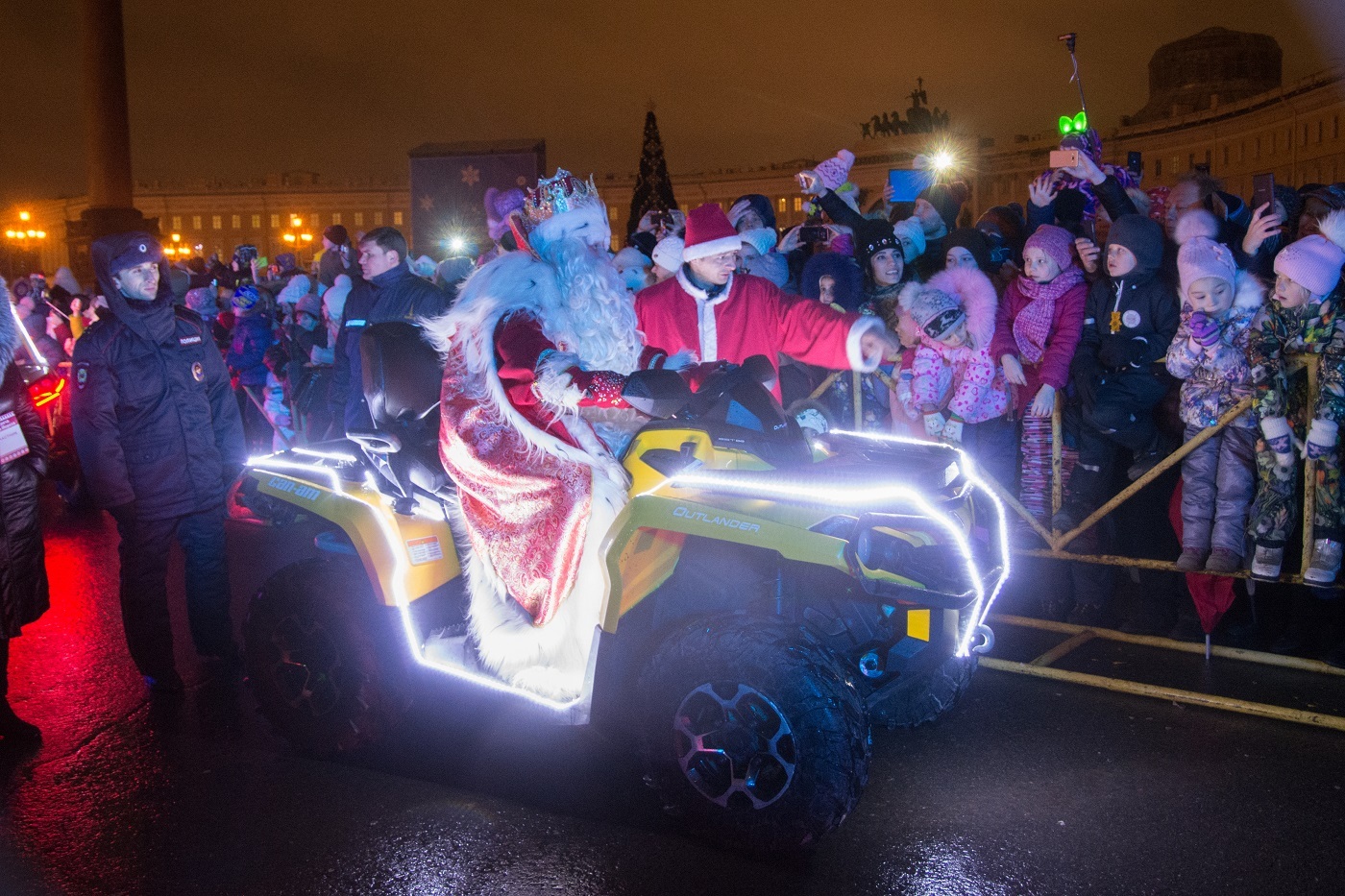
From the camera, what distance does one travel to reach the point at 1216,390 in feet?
17.2

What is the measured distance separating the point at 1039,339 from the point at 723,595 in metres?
3.41

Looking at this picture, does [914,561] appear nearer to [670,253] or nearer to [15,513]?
[15,513]

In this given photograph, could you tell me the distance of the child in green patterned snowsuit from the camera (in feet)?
15.7

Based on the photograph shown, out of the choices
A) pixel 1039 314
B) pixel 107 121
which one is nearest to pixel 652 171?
pixel 107 121

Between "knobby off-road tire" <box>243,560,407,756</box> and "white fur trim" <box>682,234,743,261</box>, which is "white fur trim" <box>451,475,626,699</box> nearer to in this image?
"knobby off-road tire" <box>243,560,407,756</box>

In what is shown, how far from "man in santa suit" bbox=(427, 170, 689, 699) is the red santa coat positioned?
0.61 m

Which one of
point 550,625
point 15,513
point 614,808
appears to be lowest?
point 614,808

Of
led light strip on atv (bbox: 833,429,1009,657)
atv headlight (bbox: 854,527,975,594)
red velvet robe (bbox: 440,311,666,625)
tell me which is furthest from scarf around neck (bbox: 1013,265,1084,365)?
atv headlight (bbox: 854,527,975,594)

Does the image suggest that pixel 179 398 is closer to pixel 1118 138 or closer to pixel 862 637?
pixel 862 637

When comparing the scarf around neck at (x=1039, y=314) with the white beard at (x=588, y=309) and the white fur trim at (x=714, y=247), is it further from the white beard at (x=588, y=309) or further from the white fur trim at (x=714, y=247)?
the white beard at (x=588, y=309)

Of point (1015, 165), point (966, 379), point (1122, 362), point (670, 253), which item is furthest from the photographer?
point (1015, 165)

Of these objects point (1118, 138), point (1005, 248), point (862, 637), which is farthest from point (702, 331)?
point (1118, 138)

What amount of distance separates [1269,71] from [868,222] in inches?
4219

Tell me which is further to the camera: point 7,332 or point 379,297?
point 379,297
